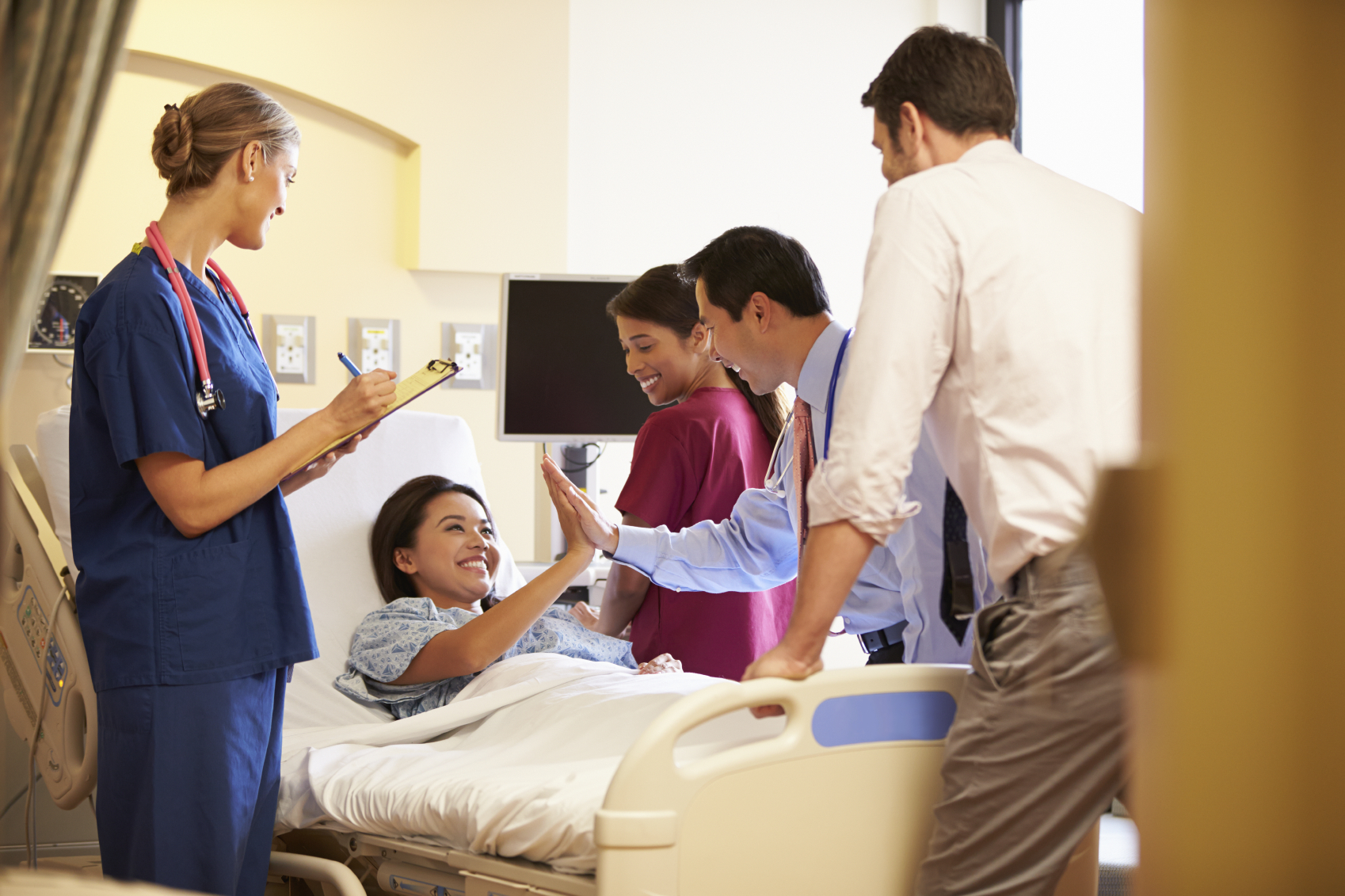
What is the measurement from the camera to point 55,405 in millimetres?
3525

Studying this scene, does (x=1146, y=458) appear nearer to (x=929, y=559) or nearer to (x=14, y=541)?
(x=929, y=559)

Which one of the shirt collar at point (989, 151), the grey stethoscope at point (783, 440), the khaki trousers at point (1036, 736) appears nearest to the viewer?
the khaki trousers at point (1036, 736)

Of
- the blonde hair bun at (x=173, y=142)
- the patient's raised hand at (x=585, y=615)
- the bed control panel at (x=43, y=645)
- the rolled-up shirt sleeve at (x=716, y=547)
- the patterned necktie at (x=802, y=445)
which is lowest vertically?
the patient's raised hand at (x=585, y=615)

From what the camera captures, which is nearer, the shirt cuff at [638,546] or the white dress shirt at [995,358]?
the white dress shirt at [995,358]

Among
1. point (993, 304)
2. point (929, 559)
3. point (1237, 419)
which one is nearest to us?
point (1237, 419)

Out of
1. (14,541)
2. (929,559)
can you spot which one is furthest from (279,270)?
(929,559)

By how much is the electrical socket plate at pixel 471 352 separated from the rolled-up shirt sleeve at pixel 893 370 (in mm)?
2866

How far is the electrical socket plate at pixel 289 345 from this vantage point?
12.5ft

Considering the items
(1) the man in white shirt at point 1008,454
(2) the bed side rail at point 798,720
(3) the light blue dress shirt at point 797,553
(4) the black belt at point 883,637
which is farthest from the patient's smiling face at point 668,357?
(1) the man in white shirt at point 1008,454

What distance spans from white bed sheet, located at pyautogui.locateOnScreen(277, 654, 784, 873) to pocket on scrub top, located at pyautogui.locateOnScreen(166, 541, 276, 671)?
1.22 feet

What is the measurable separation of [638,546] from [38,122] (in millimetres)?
1448

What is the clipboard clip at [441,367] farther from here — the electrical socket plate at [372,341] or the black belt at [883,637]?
the electrical socket plate at [372,341]

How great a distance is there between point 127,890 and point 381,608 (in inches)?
63.0

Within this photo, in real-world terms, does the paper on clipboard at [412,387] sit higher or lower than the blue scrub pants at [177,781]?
higher
